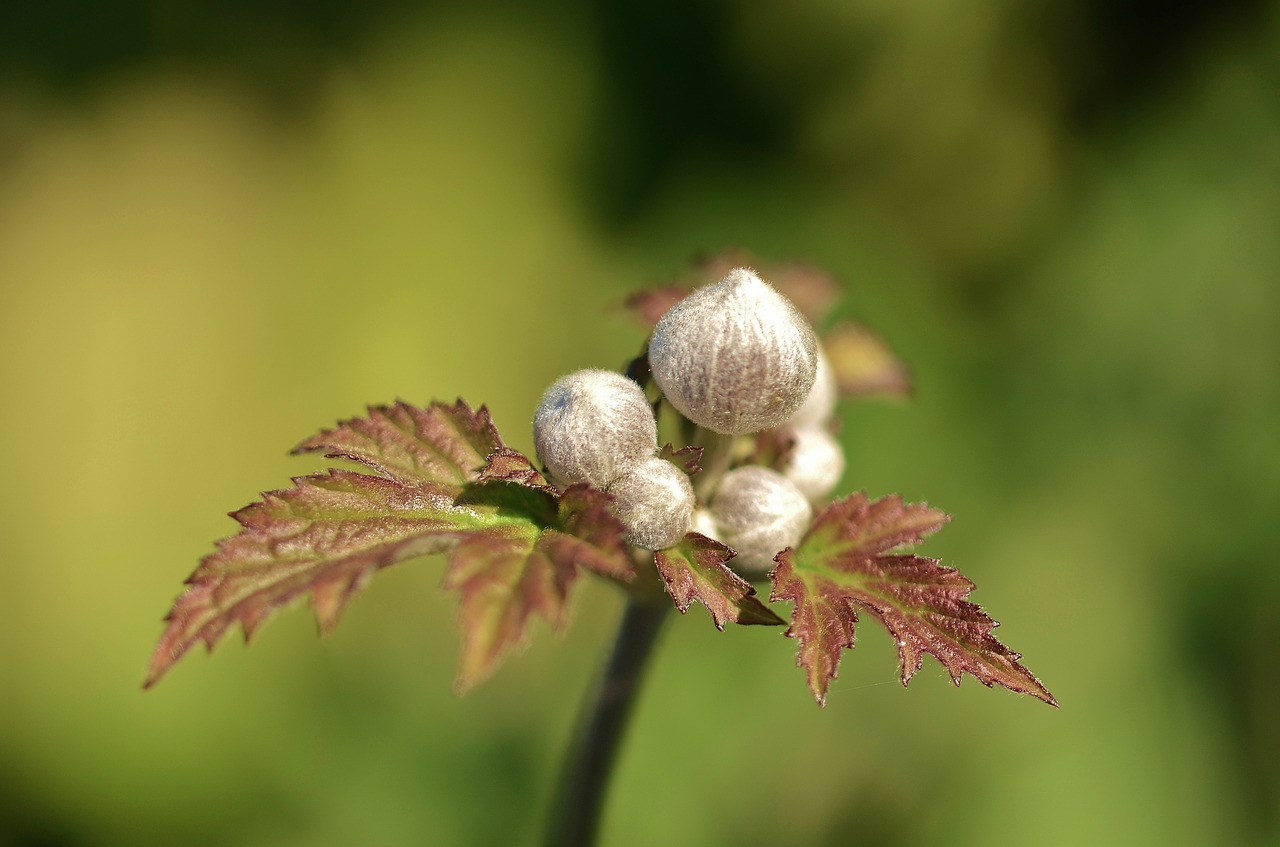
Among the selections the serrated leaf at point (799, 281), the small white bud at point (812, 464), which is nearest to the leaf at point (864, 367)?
the serrated leaf at point (799, 281)

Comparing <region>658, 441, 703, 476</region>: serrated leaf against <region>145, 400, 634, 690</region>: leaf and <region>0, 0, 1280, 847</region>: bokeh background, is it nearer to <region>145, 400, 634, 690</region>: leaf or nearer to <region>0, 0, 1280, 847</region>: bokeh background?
<region>145, 400, 634, 690</region>: leaf

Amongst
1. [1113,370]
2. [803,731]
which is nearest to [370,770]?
[803,731]

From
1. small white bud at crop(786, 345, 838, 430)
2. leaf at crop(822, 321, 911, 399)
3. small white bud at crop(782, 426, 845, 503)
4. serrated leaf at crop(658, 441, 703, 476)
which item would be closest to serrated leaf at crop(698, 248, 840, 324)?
leaf at crop(822, 321, 911, 399)

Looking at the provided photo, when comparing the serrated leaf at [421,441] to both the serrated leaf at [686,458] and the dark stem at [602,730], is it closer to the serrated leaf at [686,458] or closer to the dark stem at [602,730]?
the serrated leaf at [686,458]

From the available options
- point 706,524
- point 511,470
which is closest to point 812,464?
point 706,524

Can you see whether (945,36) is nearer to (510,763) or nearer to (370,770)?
(510,763)

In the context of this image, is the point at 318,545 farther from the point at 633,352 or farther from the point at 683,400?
the point at 633,352
